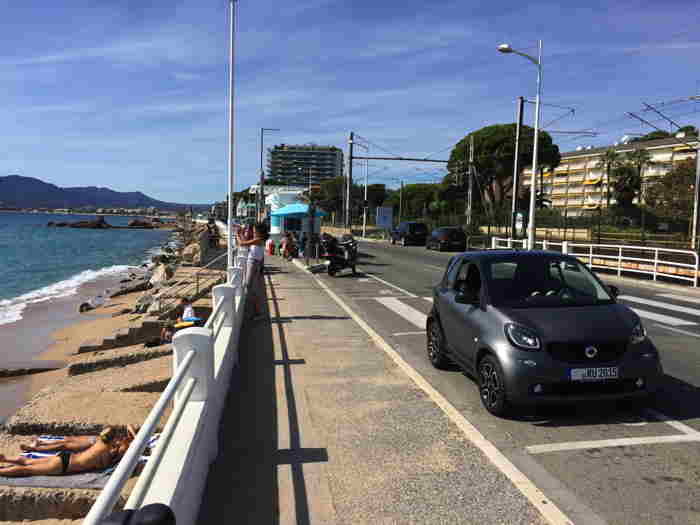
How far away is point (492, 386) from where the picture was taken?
5746mm

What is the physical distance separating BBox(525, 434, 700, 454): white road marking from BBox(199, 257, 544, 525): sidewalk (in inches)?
22.0

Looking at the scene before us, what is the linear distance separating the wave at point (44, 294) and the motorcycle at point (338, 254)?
39.1 ft

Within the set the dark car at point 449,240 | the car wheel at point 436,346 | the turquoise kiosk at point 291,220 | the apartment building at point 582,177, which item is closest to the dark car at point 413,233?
the dark car at point 449,240

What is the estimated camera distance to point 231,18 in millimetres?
16469

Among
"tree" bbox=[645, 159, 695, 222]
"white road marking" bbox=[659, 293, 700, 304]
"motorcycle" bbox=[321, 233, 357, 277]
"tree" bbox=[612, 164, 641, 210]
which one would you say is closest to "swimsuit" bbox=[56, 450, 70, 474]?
"white road marking" bbox=[659, 293, 700, 304]

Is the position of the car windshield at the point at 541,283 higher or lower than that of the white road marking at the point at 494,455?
higher

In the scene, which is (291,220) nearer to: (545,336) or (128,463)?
(545,336)

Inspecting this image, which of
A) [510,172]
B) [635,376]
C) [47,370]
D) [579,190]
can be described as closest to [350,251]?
[47,370]

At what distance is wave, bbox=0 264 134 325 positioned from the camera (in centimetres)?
2403

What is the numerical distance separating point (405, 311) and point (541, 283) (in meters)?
6.65

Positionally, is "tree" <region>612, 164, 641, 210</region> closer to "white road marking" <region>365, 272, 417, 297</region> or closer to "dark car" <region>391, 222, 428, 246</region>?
"dark car" <region>391, 222, 428, 246</region>

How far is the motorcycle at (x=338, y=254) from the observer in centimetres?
2119

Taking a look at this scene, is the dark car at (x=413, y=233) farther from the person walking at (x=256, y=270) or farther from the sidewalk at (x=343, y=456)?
the sidewalk at (x=343, y=456)

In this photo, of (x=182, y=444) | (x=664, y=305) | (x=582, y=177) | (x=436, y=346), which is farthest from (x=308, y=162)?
(x=182, y=444)
